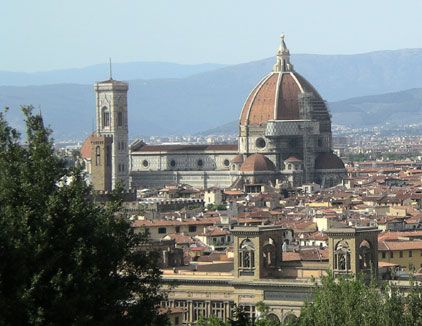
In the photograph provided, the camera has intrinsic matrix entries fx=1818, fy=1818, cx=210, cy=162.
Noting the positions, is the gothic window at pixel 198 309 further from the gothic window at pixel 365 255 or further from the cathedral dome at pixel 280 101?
the cathedral dome at pixel 280 101

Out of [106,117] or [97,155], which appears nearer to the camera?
[97,155]

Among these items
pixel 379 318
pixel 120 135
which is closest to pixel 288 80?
pixel 120 135

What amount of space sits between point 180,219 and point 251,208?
40.4 ft

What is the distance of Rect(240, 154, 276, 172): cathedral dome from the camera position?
138125 mm

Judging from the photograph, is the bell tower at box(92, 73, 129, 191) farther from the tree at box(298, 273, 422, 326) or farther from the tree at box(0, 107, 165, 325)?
the tree at box(0, 107, 165, 325)

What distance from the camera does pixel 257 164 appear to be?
138 meters

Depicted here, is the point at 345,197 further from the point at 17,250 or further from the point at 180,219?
the point at 17,250

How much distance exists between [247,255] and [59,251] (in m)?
18.7

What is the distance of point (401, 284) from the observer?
141ft

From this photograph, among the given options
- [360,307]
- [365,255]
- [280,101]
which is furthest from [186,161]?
[360,307]

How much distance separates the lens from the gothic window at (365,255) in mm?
45219

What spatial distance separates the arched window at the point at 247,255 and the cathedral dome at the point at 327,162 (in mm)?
94249

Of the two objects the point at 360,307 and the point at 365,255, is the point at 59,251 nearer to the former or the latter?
the point at 360,307

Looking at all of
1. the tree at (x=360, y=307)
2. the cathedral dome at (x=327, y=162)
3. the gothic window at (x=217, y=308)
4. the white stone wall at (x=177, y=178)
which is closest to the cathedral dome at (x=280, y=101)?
the cathedral dome at (x=327, y=162)
